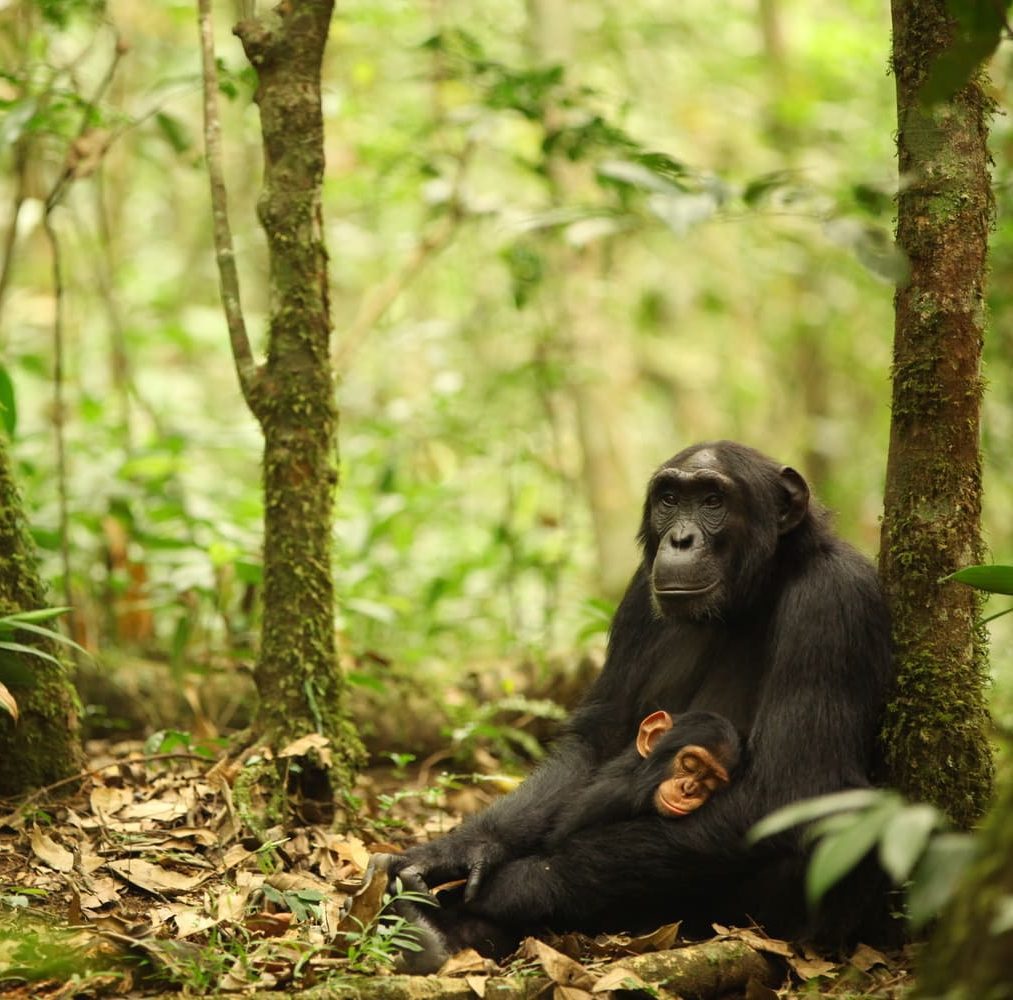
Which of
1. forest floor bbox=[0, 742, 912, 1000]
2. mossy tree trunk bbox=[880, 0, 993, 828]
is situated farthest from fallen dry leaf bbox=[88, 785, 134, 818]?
mossy tree trunk bbox=[880, 0, 993, 828]

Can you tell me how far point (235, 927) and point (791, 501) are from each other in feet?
8.53

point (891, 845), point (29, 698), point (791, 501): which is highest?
point (791, 501)

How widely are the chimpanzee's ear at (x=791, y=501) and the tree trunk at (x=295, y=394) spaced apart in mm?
1835

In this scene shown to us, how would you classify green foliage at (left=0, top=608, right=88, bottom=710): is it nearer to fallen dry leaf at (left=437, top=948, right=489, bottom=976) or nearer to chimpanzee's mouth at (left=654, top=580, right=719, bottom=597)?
fallen dry leaf at (left=437, top=948, right=489, bottom=976)

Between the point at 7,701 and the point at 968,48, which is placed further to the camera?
the point at 7,701

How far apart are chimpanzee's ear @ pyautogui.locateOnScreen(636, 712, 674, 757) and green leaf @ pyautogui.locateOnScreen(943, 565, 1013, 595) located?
1290mm

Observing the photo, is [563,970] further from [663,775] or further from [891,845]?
[891,845]

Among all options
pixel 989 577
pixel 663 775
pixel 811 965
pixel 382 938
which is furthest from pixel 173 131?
pixel 811 965

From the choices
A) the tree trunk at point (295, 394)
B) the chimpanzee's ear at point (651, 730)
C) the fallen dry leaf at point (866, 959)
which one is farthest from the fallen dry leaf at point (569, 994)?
the tree trunk at point (295, 394)

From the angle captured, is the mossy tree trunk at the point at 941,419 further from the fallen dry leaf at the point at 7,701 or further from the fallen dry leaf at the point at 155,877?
the fallen dry leaf at the point at 7,701

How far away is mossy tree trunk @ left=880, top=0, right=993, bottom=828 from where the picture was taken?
411 cm

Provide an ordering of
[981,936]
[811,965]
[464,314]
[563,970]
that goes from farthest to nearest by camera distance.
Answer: [464,314]
[811,965]
[563,970]
[981,936]

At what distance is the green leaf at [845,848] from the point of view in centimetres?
212

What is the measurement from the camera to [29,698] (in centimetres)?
463
